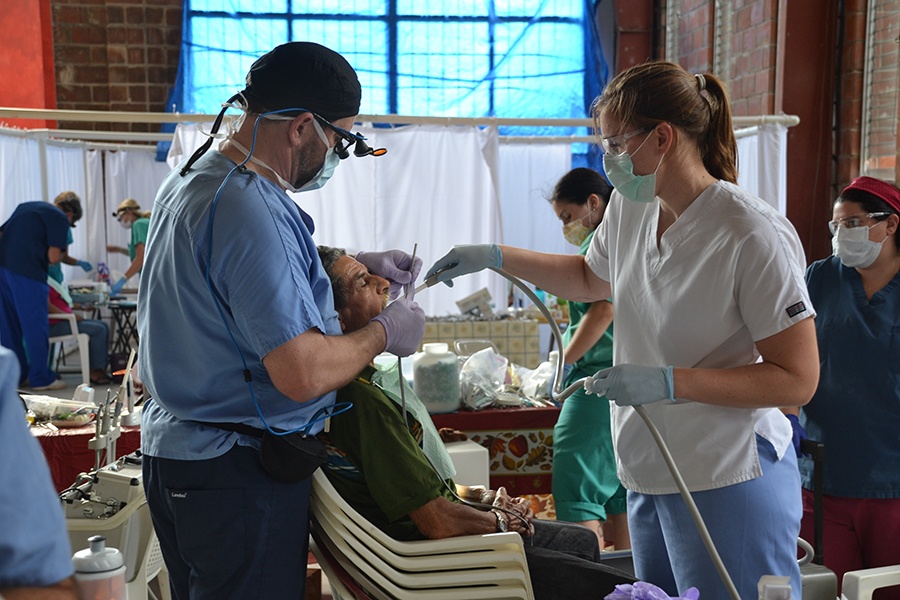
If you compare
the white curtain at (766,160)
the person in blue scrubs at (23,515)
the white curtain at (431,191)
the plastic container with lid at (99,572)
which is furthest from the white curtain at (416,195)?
the person in blue scrubs at (23,515)

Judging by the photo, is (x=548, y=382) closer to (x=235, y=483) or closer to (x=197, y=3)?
(x=235, y=483)

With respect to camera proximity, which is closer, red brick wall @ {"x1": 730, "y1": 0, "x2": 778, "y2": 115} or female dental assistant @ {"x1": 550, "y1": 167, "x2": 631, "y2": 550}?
female dental assistant @ {"x1": 550, "y1": 167, "x2": 631, "y2": 550}

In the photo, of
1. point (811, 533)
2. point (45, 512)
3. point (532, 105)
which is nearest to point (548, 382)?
point (811, 533)

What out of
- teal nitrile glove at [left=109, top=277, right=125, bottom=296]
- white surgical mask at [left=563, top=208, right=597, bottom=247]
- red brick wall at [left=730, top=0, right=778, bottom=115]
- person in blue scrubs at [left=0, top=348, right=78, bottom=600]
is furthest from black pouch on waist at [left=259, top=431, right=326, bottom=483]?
teal nitrile glove at [left=109, top=277, right=125, bottom=296]

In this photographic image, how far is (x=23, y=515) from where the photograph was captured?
2.21 ft

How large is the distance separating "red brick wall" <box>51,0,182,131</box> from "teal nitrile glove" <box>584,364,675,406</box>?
6860 mm

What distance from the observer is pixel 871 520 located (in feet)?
7.30

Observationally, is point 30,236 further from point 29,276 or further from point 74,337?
point 74,337

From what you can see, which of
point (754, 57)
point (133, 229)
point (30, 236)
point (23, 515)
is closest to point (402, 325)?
point (23, 515)

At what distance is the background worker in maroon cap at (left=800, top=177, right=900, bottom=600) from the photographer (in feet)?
7.26

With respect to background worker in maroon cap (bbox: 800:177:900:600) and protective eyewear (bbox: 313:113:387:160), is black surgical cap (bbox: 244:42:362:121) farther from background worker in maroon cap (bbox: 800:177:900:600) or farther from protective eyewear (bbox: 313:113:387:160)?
background worker in maroon cap (bbox: 800:177:900:600)

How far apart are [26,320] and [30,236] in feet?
1.92

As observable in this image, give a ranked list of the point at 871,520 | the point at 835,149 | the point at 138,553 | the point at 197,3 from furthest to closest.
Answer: the point at 197,3, the point at 835,149, the point at 871,520, the point at 138,553

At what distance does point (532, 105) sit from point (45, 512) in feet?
23.7
